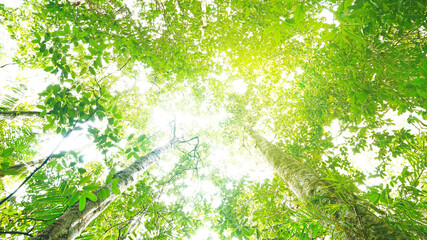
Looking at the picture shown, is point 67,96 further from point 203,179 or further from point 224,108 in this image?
point 224,108

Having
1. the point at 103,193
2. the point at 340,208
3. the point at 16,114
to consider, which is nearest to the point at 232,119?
the point at 340,208

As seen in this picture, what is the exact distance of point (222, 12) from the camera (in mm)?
3973

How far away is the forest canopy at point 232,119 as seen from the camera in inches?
60.2

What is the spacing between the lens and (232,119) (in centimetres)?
677

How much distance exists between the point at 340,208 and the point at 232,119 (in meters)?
5.07

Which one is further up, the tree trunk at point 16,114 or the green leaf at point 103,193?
the tree trunk at point 16,114

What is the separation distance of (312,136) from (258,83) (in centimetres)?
396

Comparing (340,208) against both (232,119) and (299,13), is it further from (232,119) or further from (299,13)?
(232,119)

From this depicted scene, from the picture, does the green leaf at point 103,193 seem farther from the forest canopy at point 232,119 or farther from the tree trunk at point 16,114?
the tree trunk at point 16,114

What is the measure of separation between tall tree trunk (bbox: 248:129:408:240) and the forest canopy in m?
0.02

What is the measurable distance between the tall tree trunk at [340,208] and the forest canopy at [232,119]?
16 mm

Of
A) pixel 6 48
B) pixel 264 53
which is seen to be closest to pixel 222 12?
pixel 264 53

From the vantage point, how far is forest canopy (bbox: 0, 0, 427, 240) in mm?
1529

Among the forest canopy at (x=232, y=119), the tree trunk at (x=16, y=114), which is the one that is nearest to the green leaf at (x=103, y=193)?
the forest canopy at (x=232, y=119)
